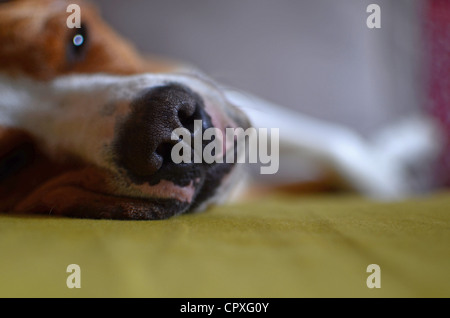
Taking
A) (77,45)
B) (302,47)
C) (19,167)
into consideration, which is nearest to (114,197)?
(19,167)

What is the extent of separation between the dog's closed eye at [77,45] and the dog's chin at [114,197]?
17.0 inches

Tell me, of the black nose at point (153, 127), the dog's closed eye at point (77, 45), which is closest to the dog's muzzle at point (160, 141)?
the black nose at point (153, 127)

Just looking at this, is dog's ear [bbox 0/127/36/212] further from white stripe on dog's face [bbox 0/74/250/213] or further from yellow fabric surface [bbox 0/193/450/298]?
yellow fabric surface [bbox 0/193/450/298]

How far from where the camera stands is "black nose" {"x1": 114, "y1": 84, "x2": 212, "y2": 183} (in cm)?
88

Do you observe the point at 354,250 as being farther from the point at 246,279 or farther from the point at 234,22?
the point at 234,22

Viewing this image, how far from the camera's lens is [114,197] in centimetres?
95

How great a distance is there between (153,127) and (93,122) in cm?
22

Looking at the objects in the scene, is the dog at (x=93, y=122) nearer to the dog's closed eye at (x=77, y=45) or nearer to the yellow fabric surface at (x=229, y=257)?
the dog's closed eye at (x=77, y=45)

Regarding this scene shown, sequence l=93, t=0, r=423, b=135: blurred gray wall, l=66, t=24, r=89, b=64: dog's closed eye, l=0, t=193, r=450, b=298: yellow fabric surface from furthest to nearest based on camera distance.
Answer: l=93, t=0, r=423, b=135: blurred gray wall → l=66, t=24, r=89, b=64: dog's closed eye → l=0, t=193, r=450, b=298: yellow fabric surface

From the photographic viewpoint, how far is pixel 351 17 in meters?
2.66

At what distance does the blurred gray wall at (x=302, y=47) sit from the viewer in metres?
2.44

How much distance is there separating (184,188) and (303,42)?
1.85 m

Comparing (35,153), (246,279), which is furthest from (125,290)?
(35,153)

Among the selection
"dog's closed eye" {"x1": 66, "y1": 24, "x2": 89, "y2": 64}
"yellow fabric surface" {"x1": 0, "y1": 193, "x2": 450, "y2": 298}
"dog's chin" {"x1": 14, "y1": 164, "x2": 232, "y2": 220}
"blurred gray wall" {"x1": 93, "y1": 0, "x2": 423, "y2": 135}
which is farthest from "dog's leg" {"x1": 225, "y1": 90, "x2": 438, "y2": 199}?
"yellow fabric surface" {"x1": 0, "y1": 193, "x2": 450, "y2": 298}
